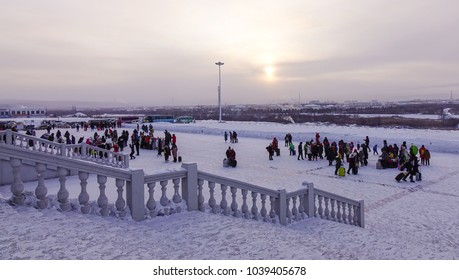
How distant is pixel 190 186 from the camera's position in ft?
19.0

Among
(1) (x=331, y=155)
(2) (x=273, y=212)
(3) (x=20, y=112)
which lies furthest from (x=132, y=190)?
(3) (x=20, y=112)

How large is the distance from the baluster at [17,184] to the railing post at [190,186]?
228 cm

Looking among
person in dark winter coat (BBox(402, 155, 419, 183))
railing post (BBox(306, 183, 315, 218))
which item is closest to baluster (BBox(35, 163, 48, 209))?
railing post (BBox(306, 183, 315, 218))

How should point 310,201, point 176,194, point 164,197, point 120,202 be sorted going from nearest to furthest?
1. point 120,202
2. point 164,197
3. point 176,194
4. point 310,201

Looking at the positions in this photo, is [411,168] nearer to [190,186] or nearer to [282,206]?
[282,206]

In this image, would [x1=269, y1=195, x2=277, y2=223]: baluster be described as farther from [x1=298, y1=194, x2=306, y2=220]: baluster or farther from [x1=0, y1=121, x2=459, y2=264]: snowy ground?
[x1=298, y1=194, x2=306, y2=220]: baluster

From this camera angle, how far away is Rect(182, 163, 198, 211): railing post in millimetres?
5770

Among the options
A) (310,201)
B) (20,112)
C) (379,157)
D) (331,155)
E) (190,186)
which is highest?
(20,112)

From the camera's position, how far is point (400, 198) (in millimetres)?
12805

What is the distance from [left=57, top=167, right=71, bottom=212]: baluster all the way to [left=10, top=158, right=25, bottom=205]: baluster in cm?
50

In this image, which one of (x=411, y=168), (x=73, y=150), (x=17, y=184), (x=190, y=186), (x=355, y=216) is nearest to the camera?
(x=17, y=184)

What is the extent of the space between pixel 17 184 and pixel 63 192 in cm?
61

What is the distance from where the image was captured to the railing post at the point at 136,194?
16.9ft

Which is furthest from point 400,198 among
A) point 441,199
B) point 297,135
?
point 297,135
